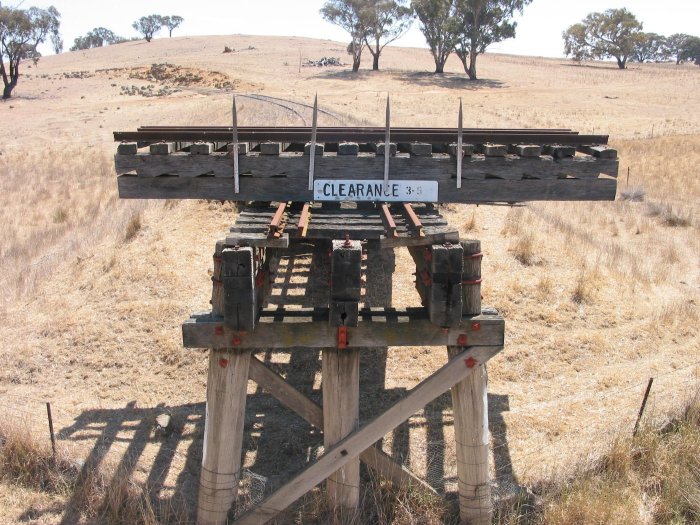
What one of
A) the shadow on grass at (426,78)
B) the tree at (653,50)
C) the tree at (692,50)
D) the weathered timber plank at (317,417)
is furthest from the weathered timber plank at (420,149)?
the tree at (653,50)

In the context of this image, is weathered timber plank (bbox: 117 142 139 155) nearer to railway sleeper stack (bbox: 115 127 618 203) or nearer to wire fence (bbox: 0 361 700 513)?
railway sleeper stack (bbox: 115 127 618 203)

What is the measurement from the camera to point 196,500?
17.1 ft

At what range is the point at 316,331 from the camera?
14.1ft

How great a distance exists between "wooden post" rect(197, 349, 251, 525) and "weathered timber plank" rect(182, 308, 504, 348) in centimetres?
19

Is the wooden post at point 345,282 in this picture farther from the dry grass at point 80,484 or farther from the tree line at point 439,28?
the tree line at point 439,28

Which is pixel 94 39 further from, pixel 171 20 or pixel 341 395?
pixel 341 395

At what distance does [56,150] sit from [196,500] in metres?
25.6

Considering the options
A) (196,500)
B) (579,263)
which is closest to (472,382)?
(196,500)

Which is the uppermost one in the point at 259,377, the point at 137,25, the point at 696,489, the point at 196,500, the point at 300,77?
the point at 137,25

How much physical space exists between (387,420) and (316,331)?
824mm

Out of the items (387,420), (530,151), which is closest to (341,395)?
(387,420)

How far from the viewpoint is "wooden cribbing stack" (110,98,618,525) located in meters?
4.20

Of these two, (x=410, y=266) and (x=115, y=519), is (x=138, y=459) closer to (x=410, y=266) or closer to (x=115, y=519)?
(x=115, y=519)

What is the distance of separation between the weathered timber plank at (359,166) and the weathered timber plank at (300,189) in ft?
0.18
